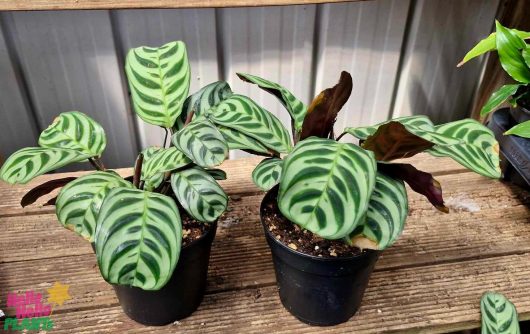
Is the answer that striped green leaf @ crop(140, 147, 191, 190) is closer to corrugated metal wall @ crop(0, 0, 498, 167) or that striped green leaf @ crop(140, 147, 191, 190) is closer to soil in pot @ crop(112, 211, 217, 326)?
soil in pot @ crop(112, 211, 217, 326)

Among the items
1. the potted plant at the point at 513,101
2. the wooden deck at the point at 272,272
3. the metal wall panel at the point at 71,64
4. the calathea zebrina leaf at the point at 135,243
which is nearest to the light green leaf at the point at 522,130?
the potted plant at the point at 513,101

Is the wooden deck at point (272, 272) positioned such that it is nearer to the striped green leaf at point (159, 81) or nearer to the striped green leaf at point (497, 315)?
the striped green leaf at point (497, 315)

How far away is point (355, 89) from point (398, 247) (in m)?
0.63

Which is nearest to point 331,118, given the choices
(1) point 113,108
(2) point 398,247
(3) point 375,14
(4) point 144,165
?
(4) point 144,165

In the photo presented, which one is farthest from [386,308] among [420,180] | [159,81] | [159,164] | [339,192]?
[159,81]

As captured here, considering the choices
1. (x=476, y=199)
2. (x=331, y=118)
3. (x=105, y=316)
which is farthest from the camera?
(x=476, y=199)

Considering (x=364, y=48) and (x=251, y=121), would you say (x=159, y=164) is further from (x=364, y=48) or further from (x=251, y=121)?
(x=364, y=48)

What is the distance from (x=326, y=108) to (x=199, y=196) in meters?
0.28

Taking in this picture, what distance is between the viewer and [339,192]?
2.18ft

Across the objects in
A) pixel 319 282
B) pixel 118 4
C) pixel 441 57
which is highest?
pixel 118 4

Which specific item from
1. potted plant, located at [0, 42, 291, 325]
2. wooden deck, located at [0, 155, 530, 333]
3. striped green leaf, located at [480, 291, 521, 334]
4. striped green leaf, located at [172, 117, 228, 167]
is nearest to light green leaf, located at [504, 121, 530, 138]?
wooden deck, located at [0, 155, 530, 333]

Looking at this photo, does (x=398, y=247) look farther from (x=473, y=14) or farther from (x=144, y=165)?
(x=473, y=14)

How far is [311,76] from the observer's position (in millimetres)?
Result: 1527

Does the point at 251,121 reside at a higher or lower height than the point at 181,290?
higher
